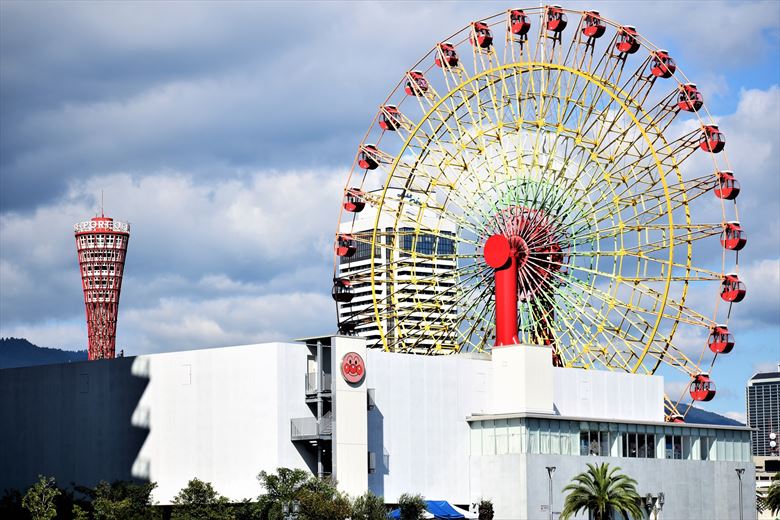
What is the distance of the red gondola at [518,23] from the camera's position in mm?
106000

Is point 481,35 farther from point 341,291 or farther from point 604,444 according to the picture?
point 604,444

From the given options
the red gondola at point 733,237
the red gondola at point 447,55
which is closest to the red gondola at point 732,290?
the red gondola at point 733,237

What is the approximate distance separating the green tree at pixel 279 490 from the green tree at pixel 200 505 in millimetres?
2272

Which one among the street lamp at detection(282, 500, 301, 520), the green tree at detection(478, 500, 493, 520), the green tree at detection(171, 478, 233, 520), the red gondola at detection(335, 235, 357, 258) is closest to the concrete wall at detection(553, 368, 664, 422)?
A: the green tree at detection(478, 500, 493, 520)

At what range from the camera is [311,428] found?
9106cm

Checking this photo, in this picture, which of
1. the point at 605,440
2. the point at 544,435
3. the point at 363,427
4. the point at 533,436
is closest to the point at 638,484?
the point at 605,440

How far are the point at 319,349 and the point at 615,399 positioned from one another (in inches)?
1087

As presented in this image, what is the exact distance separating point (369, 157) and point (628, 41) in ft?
77.6

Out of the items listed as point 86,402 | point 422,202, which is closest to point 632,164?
point 422,202

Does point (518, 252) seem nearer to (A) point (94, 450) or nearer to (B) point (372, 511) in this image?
→ (B) point (372, 511)

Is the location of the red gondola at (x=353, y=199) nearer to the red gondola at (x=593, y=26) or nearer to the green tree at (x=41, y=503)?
the red gondola at (x=593, y=26)

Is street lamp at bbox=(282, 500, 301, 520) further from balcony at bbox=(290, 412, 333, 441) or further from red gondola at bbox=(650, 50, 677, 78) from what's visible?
red gondola at bbox=(650, 50, 677, 78)

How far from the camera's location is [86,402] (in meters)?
104

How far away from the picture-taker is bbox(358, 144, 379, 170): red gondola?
113 meters
